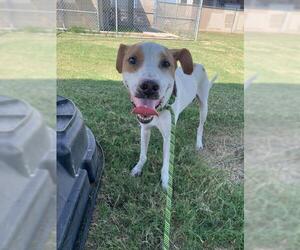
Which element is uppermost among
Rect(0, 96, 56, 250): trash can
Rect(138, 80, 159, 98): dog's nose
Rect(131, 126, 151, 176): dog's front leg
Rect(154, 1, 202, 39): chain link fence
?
Rect(138, 80, 159, 98): dog's nose

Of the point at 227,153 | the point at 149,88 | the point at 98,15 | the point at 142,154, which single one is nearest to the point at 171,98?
the point at 149,88

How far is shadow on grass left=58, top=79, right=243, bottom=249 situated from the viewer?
1.47 metres

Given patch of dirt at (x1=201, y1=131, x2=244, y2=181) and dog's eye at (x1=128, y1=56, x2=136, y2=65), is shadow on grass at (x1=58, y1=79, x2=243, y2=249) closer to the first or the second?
patch of dirt at (x1=201, y1=131, x2=244, y2=181)

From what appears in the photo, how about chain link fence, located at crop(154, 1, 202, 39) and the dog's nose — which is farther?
chain link fence, located at crop(154, 1, 202, 39)

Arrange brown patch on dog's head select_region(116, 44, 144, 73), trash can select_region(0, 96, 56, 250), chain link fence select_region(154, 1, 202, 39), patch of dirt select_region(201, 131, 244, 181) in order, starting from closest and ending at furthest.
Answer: trash can select_region(0, 96, 56, 250)
brown patch on dog's head select_region(116, 44, 144, 73)
patch of dirt select_region(201, 131, 244, 181)
chain link fence select_region(154, 1, 202, 39)

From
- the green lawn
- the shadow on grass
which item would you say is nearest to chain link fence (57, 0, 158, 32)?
the green lawn

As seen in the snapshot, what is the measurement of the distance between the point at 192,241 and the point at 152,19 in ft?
26.4

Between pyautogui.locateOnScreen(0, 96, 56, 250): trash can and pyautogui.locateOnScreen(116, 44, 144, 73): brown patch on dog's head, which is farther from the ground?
pyautogui.locateOnScreen(116, 44, 144, 73): brown patch on dog's head

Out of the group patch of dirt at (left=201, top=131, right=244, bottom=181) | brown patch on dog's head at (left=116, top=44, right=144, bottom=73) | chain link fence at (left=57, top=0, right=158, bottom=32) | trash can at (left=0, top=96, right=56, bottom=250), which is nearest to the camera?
trash can at (left=0, top=96, right=56, bottom=250)

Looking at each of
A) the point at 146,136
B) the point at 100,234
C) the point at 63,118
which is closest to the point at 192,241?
the point at 100,234

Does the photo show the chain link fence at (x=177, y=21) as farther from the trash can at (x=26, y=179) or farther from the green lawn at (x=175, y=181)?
the trash can at (x=26, y=179)

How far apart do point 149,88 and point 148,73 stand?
6cm

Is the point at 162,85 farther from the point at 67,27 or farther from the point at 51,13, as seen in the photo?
the point at 67,27

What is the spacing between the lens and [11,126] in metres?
1.25
